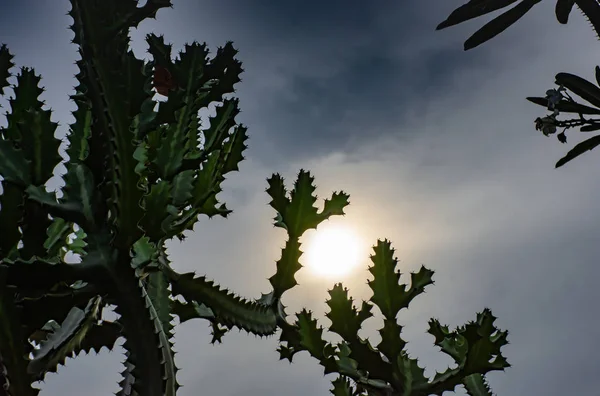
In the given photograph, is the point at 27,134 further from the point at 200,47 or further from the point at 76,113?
the point at 200,47

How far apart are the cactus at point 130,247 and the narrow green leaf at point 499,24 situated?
64.5 inches

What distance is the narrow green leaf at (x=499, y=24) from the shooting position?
3809 millimetres

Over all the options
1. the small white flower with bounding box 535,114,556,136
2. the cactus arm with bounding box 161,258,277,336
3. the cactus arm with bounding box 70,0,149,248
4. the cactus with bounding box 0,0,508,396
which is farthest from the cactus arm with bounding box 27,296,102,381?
the small white flower with bounding box 535,114,556,136

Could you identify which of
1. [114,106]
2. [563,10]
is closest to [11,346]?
[114,106]

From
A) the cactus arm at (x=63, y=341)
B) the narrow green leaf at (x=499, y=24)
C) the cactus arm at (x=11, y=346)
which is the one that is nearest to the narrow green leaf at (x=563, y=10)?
the narrow green leaf at (x=499, y=24)

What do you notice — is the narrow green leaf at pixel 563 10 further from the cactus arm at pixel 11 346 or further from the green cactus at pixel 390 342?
the cactus arm at pixel 11 346

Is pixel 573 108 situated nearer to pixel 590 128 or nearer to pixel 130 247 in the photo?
pixel 590 128

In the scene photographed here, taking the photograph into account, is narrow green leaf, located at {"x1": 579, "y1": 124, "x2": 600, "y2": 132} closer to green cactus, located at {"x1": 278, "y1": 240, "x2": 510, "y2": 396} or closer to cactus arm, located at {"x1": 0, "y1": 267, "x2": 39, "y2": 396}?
green cactus, located at {"x1": 278, "y1": 240, "x2": 510, "y2": 396}

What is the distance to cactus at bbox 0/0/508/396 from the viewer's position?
2250 millimetres

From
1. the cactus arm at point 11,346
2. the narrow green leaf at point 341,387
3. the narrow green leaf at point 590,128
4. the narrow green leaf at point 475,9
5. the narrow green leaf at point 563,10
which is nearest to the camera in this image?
the cactus arm at point 11,346

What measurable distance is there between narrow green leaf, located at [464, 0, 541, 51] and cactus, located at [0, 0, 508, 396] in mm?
1638

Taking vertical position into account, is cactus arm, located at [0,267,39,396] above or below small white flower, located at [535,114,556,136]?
below

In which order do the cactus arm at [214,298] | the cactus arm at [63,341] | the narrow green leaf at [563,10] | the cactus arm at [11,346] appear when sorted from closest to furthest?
the cactus arm at [11,346], the cactus arm at [63,341], the cactus arm at [214,298], the narrow green leaf at [563,10]

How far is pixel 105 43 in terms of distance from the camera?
2.27 metres
